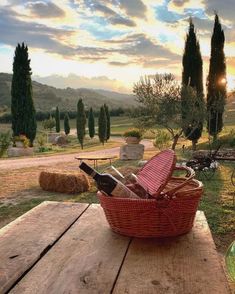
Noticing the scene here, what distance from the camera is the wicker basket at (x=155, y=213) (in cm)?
196

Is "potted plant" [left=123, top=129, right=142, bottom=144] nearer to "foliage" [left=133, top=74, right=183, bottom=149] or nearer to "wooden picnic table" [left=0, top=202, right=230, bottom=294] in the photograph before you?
"foliage" [left=133, top=74, right=183, bottom=149]

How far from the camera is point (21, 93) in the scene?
2638cm

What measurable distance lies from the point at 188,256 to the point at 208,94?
21.5m

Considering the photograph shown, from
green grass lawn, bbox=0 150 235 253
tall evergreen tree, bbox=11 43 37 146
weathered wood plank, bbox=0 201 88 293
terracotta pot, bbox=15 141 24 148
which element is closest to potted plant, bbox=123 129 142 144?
green grass lawn, bbox=0 150 235 253

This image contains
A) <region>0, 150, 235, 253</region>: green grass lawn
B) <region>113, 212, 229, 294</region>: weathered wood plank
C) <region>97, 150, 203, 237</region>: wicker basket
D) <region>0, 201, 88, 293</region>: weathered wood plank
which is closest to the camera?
<region>113, 212, 229, 294</region>: weathered wood plank

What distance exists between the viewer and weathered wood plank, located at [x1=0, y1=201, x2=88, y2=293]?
1715 millimetres

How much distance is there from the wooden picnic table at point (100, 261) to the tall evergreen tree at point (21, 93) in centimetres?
2473

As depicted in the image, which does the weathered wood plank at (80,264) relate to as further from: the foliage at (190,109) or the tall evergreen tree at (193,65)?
the tall evergreen tree at (193,65)

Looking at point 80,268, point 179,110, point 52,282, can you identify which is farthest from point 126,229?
point 179,110

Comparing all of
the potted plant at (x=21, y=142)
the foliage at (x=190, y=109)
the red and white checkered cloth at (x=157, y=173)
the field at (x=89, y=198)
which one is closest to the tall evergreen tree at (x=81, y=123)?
the potted plant at (x=21, y=142)

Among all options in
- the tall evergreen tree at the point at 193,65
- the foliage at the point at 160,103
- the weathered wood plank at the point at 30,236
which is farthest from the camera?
the tall evergreen tree at the point at 193,65

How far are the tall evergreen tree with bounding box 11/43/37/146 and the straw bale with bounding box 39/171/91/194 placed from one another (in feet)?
56.5

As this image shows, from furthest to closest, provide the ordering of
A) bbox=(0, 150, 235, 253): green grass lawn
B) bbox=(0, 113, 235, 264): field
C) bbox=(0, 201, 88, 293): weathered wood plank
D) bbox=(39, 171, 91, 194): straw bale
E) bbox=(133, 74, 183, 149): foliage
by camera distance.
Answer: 1. bbox=(133, 74, 183, 149): foliage
2. bbox=(39, 171, 91, 194): straw bale
3. bbox=(0, 113, 235, 264): field
4. bbox=(0, 150, 235, 253): green grass lawn
5. bbox=(0, 201, 88, 293): weathered wood plank

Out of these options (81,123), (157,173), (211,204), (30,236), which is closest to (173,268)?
(157,173)
